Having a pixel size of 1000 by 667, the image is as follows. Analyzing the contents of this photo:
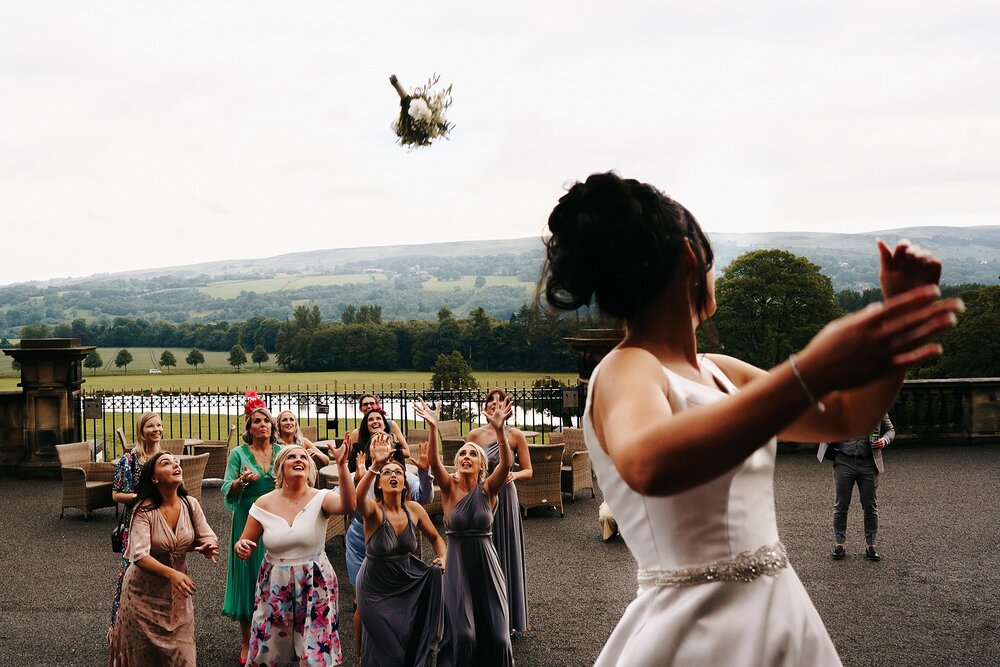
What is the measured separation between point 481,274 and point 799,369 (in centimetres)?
6873

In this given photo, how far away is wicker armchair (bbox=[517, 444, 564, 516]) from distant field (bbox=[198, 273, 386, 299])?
6566 cm

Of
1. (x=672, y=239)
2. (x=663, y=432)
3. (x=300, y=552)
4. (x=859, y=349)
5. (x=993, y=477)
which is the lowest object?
(x=993, y=477)

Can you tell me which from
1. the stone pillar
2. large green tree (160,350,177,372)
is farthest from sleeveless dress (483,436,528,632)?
large green tree (160,350,177,372)

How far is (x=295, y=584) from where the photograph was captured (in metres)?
6.23

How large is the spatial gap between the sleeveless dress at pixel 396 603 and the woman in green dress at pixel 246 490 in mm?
1294

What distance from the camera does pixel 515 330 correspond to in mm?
36219

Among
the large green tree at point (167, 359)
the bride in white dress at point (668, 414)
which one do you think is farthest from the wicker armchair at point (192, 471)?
the large green tree at point (167, 359)

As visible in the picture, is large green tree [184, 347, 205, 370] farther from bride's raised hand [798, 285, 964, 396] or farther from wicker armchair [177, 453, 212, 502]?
bride's raised hand [798, 285, 964, 396]

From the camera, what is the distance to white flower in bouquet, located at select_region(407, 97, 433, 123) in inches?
271

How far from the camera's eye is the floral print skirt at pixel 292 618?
6.20m

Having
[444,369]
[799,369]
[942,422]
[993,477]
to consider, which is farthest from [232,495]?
[444,369]

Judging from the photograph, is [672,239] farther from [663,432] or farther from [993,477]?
[993,477]

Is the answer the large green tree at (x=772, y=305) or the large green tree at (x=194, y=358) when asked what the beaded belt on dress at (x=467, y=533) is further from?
the large green tree at (x=194, y=358)

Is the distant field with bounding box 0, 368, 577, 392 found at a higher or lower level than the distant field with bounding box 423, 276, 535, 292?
lower
